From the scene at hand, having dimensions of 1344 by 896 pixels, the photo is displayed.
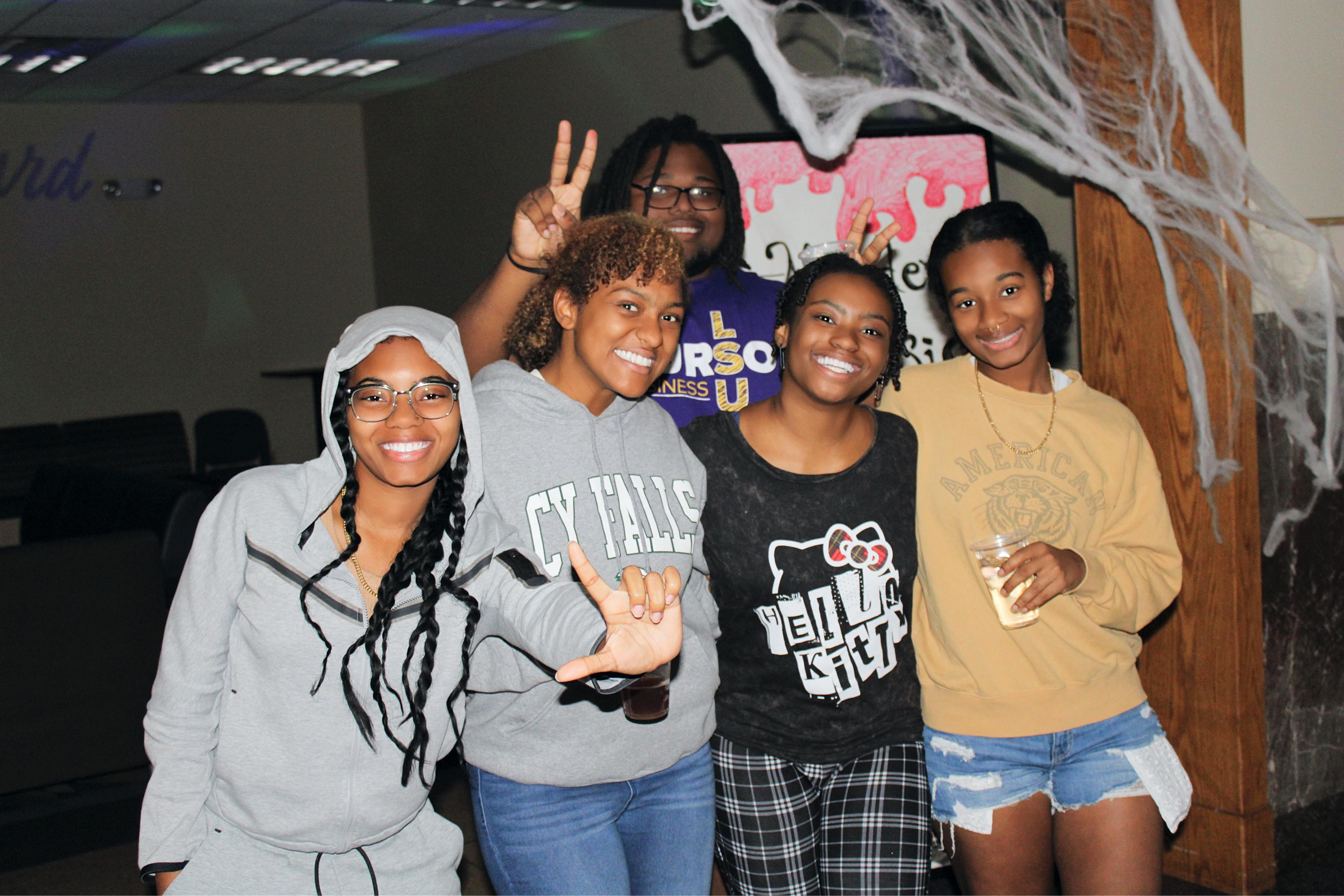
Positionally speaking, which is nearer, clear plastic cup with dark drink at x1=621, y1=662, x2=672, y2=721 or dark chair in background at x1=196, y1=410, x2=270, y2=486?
clear plastic cup with dark drink at x1=621, y1=662, x2=672, y2=721

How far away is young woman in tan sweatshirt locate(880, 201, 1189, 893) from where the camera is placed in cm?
183

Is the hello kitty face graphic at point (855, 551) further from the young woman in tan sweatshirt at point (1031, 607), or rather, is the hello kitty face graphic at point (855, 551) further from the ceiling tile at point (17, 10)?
the ceiling tile at point (17, 10)

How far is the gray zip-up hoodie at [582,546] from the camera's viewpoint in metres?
1.61

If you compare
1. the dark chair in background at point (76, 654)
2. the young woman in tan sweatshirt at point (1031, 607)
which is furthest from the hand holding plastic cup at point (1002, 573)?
the dark chair in background at point (76, 654)

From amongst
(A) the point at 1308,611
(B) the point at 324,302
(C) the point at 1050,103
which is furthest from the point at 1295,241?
(B) the point at 324,302

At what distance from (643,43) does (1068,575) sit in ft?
18.7

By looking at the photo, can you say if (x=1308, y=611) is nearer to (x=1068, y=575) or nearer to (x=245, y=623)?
(x=1068, y=575)

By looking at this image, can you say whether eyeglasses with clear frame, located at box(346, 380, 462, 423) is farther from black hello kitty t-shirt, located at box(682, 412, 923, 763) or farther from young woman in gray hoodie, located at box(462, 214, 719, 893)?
black hello kitty t-shirt, located at box(682, 412, 923, 763)

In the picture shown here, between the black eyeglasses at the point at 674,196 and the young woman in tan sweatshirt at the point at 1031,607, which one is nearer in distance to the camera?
the young woman in tan sweatshirt at the point at 1031,607

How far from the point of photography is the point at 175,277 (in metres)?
9.48

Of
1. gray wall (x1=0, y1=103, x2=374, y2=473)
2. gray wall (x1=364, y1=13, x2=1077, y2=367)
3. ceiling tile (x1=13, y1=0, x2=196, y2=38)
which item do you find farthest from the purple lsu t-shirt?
gray wall (x1=0, y1=103, x2=374, y2=473)

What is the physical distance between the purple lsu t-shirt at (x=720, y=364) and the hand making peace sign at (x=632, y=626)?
0.86 m

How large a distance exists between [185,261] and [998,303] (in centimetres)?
906

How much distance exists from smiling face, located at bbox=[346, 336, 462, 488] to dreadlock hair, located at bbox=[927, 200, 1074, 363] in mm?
1024
